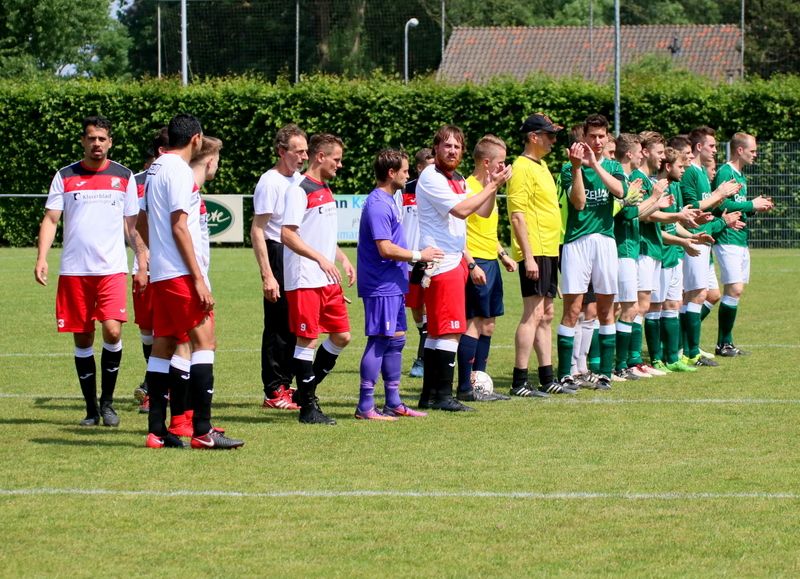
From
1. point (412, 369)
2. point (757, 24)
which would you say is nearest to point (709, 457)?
point (412, 369)

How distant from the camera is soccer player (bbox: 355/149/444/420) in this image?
972cm

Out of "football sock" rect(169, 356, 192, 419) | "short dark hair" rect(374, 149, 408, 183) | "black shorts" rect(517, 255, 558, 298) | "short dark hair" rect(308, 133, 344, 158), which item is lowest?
"football sock" rect(169, 356, 192, 419)

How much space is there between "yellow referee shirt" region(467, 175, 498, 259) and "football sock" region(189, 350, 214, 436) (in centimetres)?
330

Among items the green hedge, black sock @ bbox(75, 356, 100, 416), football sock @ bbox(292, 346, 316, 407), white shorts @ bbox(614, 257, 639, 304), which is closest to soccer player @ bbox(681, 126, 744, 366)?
white shorts @ bbox(614, 257, 639, 304)

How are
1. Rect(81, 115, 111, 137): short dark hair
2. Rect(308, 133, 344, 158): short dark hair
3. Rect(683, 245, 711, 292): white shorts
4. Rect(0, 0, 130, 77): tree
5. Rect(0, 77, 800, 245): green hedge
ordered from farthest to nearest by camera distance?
Rect(0, 0, 130, 77): tree, Rect(0, 77, 800, 245): green hedge, Rect(683, 245, 711, 292): white shorts, Rect(308, 133, 344, 158): short dark hair, Rect(81, 115, 111, 137): short dark hair

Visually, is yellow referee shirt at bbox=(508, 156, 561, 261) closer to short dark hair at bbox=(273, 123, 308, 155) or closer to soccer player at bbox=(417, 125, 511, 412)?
soccer player at bbox=(417, 125, 511, 412)

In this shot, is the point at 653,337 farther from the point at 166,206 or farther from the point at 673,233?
the point at 166,206

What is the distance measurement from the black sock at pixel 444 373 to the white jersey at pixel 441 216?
652 mm

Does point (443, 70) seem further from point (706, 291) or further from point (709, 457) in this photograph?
point (709, 457)

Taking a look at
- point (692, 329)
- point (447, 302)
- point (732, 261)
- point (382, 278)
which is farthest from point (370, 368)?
point (732, 261)

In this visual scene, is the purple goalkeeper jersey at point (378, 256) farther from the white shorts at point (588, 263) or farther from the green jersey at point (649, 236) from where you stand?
the green jersey at point (649, 236)

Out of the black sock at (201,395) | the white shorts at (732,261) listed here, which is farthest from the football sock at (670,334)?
the black sock at (201,395)

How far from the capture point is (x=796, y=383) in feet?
37.7

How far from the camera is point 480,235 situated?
11.2 meters
